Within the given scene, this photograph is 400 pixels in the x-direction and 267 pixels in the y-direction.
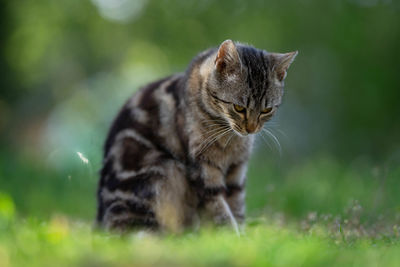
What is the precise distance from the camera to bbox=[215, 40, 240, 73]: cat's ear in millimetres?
3962

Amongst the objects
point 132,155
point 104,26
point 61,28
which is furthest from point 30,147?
point 132,155

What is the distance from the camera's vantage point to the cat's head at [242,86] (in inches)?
159

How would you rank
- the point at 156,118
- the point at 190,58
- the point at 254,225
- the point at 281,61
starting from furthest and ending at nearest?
1. the point at 190,58
2. the point at 254,225
3. the point at 156,118
4. the point at 281,61

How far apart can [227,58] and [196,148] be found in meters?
0.80

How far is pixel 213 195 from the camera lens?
13.2 ft

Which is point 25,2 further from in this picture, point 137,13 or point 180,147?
point 180,147

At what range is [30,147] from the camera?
1132 centimetres

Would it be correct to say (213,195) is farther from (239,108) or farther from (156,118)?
(156,118)

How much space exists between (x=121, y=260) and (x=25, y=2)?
364 inches

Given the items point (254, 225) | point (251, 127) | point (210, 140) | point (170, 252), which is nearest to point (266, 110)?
point (251, 127)

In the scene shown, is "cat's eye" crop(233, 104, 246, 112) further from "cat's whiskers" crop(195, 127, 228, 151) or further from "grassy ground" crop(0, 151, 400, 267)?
"grassy ground" crop(0, 151, 400, 267)

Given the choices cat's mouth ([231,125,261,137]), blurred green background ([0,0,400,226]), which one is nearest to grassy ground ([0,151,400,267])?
cat's mouth ([231,125,261,137])

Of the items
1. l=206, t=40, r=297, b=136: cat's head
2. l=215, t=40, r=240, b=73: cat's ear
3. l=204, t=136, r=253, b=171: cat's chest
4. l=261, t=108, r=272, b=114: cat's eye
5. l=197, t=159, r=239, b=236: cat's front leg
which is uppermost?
l=215, t=40, r=240, b=73: cat's ear

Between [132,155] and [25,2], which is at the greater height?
[25,2]
